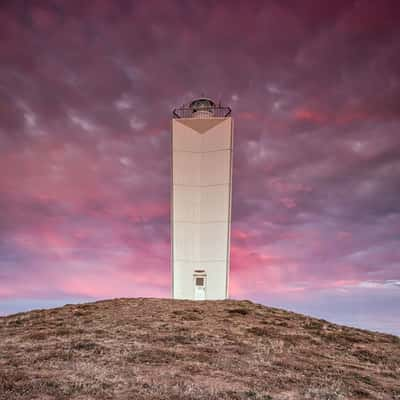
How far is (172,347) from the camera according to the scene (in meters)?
12.2

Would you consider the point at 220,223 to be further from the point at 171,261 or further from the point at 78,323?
the point at 78,323

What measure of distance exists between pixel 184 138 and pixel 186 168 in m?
1.87

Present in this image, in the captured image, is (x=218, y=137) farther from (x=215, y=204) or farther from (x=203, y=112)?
(x=215, y=204)

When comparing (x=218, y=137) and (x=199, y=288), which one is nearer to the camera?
(x=199, y=288)

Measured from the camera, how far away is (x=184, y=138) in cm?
2481

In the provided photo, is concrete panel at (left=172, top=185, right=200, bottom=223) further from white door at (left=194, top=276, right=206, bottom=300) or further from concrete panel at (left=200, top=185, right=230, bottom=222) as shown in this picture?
white door at (left=194, top=276, right=206, bottom=300)

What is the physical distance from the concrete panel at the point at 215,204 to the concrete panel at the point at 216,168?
16.9 inches

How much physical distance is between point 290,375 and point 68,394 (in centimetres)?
530

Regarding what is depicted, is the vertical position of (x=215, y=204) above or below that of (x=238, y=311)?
above

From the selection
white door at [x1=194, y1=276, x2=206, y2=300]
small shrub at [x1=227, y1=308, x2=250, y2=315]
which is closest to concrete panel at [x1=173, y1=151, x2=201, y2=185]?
white door at [x1=194, y1=276, x2=206, y2=300]

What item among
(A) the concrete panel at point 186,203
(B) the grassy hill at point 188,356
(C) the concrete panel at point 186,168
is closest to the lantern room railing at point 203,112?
(C) the concrete panel at point 186,168

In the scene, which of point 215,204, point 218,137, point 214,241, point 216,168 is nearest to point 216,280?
point 214,241

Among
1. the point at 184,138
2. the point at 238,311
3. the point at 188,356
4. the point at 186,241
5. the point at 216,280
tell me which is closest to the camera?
the point at 188,356

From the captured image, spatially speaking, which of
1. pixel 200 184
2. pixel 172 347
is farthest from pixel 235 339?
pixel 200 184
